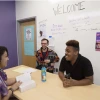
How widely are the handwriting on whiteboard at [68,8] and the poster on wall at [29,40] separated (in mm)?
1173

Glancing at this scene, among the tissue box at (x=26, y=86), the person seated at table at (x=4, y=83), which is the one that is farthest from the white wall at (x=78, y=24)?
the person seated at table at (x=4, y=83)

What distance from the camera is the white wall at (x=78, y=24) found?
2.27m

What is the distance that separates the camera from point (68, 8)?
2.63 metres

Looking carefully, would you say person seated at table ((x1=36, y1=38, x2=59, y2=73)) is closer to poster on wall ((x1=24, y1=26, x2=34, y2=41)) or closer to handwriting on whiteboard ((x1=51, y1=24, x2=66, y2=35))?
handwriting on whiteboard ((x1=51, y1=24, x2=66, y2=35))

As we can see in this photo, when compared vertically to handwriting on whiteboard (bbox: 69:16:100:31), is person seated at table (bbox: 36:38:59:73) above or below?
below

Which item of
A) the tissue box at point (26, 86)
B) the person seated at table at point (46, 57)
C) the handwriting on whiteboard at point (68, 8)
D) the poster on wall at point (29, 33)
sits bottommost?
the tissue box at point (26, 86)

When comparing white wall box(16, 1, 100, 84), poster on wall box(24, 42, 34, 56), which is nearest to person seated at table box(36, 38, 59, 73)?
white wall box(16, 1, 100, 84)

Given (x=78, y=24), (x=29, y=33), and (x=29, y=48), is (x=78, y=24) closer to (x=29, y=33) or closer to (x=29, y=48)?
(x=29, y=33)

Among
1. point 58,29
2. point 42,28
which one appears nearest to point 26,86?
point 58,29

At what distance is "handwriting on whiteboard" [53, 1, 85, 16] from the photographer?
7.95 ft

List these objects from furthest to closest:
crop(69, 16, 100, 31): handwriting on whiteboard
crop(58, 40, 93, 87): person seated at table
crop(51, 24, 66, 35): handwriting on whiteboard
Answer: crop(51, 24, 66, 35): handwriting on whiteboard
crop(69, 16, 100, 31): handwriting on whiteboard
crop(58, 40, 93, 87): person seated at table

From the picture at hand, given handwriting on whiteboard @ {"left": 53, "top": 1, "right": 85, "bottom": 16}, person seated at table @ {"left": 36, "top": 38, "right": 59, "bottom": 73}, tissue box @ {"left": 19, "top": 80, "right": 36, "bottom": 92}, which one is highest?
handwriting on whiteboard @ {"left": 53, "top": 1, "right": 85, "bottom": 16}

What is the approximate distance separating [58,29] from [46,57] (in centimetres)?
73

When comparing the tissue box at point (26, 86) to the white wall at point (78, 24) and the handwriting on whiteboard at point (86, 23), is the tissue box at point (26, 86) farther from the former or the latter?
the handwriting on whiteboard at point (86, 23)
